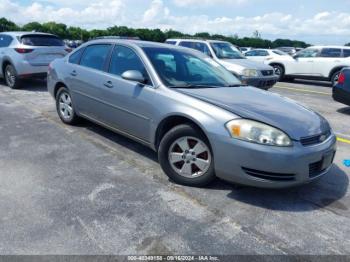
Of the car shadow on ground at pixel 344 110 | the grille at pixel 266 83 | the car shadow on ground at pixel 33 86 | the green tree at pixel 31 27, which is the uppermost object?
the green tree at pixel 31 27

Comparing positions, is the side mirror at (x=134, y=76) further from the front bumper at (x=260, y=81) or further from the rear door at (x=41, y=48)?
the rear door at (x=41, y=48)

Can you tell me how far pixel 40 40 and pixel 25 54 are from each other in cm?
70

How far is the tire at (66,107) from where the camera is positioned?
5539 millimetres

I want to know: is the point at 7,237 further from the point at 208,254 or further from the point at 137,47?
the point at 137,47

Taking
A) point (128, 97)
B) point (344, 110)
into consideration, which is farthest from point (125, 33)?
point (128, 97)

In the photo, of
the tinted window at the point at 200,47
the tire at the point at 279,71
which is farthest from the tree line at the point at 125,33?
the tinted window at the point at 200,47

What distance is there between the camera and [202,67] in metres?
4.61

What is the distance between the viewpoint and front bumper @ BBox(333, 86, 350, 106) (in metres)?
7.42

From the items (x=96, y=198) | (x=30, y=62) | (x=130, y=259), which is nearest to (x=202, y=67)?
(x=96, y=198)

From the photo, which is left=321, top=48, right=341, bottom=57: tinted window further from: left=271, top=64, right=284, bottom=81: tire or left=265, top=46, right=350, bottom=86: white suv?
left=271, top=64, right=284, bottom=81: tire

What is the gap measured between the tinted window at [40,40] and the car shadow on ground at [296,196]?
7.65 metres

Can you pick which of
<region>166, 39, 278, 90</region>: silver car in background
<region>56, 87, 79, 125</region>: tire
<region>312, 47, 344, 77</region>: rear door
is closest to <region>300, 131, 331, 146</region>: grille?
<region>56, 87, 79, 125</region>: tire

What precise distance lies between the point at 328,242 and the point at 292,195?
0.82 m

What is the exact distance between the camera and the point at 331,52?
1310 cm
